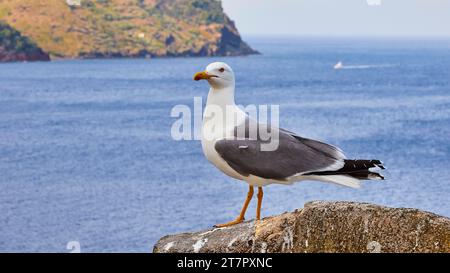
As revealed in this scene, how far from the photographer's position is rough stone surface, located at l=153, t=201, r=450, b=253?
619 centimetres

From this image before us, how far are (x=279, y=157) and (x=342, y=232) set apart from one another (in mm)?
1497

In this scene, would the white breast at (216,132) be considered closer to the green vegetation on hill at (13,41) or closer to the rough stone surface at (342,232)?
the rough stone surface at (342,232)

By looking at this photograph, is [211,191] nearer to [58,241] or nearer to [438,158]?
[58,241]

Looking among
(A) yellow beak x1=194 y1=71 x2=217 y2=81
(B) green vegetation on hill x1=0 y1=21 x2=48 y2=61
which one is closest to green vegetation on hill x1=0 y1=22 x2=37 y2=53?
(B) green vegetation on hill x1=0 y1=21 x2=48 y2=61

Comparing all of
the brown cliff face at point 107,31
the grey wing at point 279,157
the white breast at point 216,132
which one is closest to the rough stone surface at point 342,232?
the grey wing at point 279,157

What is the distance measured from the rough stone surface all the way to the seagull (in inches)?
20.3

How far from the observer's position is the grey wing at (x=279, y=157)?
7605 mm

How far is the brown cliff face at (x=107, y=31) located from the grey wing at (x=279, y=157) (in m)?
173

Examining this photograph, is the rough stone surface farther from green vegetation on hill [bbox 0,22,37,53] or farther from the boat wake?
green vegetation on hill [bbox 0,22,37,53]

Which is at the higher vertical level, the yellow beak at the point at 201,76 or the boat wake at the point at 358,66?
the yellow beak at the point at 201,76

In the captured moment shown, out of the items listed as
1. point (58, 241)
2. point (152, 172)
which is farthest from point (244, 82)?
point (58, 241)

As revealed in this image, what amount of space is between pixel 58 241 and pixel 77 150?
26.9 m

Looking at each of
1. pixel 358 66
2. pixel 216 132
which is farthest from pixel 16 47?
pixel 216 132
